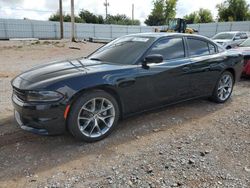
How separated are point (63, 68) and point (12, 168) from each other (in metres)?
1.50

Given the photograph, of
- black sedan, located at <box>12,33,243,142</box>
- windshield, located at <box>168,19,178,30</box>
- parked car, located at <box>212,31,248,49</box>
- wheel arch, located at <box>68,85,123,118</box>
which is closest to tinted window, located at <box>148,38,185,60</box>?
black sedan, located at <box>12,33,243,142</box>

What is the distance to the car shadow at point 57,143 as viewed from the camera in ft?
9.60

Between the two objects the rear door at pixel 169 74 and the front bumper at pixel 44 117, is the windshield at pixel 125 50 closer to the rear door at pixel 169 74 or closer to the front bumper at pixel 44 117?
the rear door at pixel 169 74

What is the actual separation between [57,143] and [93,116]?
0.63 metres

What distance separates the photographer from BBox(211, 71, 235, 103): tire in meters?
5.12

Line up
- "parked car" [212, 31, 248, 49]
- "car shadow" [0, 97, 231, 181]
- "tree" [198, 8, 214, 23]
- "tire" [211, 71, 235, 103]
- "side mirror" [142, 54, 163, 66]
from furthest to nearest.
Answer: "tree" [198, 8, 214, 23] < "parked car" [212, 31, 248, 49] < "tire" [211, 71, 235, 103] < "side mirror" [142, 54, 163, 66] < "car shadow" [0, 97, 231, 181]

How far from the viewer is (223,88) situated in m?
5.29

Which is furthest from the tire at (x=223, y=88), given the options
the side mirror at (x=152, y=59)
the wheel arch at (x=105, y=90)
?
the wheel arch at (x=105, y=90)

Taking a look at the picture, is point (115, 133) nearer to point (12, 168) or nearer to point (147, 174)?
point (147, 174)

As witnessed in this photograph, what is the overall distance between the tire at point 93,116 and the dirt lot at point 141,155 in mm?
150

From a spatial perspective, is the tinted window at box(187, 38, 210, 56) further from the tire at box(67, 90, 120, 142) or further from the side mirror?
the tire at box(67, 90, 120, 142)

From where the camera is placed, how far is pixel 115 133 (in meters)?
3.76

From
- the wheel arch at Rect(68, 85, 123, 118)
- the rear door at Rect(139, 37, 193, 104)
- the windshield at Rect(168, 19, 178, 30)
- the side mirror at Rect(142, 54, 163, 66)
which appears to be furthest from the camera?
the windshield at Rect(168, 19, 178, 30)

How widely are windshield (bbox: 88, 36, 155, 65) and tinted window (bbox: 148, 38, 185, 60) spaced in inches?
5.8
